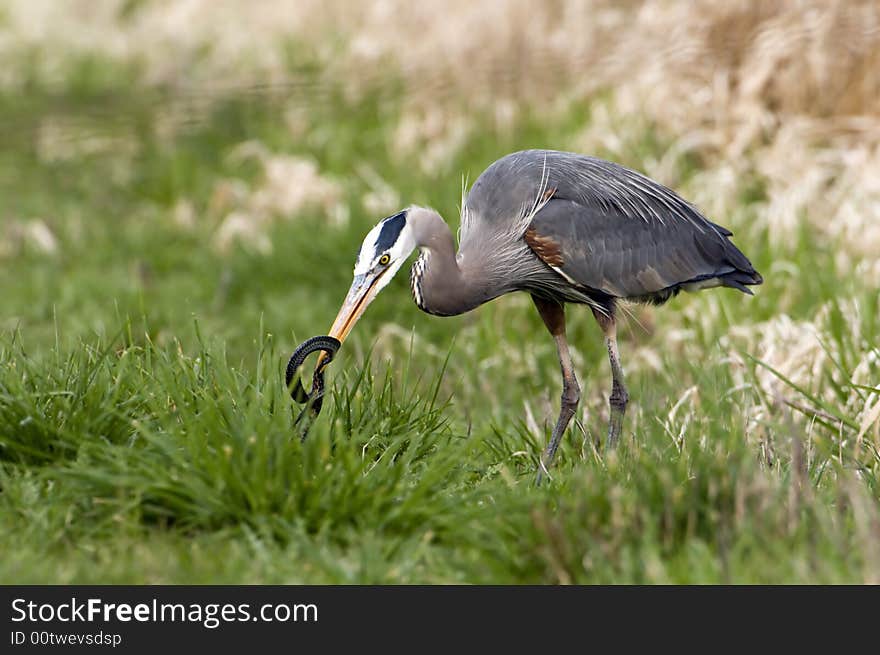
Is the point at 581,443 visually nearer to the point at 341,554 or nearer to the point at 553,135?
the point at 341,554

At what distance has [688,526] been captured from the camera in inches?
149

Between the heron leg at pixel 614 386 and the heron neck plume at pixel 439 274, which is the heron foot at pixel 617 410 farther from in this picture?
the heron neck plume at pixel 439 274

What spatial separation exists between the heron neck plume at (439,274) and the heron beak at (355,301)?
0.25m

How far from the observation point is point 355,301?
495 cm

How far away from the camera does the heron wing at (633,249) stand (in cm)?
546

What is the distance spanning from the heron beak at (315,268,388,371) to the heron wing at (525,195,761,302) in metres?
0.81

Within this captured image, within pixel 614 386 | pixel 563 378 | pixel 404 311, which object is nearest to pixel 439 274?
pixel 563 378

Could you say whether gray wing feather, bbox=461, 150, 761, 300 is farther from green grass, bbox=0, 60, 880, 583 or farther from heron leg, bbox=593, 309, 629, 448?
green grass, bbox=0, 60, 880, 583

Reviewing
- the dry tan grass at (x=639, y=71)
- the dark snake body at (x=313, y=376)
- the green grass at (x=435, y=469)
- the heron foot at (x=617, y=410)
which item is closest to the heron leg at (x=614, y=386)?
the heron foot at (x=617, y=410)

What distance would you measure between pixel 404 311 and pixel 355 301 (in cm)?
328

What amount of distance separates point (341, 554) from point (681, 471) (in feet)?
3.64

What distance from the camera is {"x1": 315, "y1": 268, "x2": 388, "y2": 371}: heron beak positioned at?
4.91 meters

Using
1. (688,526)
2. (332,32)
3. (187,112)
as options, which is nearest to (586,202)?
(688,526)

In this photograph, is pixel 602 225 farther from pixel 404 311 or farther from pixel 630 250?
pixel 404 311
